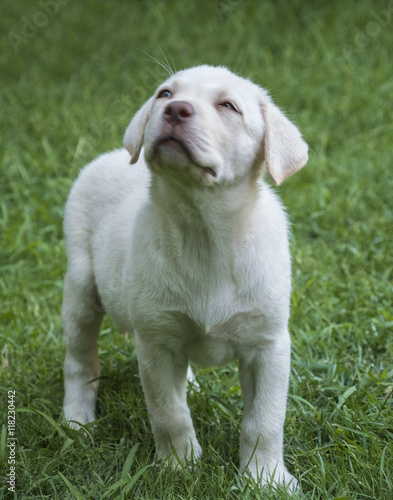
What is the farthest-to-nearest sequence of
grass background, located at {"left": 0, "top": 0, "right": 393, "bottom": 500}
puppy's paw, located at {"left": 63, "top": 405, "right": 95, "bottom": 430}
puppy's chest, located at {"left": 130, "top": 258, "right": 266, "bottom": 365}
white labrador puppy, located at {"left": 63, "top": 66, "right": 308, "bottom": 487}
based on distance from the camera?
puppy's paw, located at {"left": 63, "top": 405, "right": 95, "bottom": 430} < grass background, located at {"left": 0, "top": 0, "right": 393, "bottom": 500} < puppy's chest, located at {"left": 130, "top": 258, "right": 266, "bottom": 365} < white labrador puppy, located at {"left": 63, "top": 66, "right": 308, "bottom": 487}

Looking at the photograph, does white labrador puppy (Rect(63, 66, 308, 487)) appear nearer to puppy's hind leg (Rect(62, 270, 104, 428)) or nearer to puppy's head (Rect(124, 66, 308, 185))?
puppy's head (Rect(124, 66, 308, 185))

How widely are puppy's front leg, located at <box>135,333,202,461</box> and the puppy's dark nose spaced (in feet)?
3.42

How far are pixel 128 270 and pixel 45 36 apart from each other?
645 centimetres

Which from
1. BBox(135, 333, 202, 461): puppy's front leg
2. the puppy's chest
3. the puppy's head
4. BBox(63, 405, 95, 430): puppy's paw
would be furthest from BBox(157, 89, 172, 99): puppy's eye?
BBox(63, 405, 95, 430): puppy's paw

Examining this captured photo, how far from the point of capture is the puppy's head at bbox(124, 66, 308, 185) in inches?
109

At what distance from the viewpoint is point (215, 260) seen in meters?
3.16

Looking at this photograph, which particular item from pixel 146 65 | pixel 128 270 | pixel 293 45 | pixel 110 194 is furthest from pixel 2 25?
pixel 128 270

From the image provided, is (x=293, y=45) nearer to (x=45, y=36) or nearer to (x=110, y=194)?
(x=45, y=36)

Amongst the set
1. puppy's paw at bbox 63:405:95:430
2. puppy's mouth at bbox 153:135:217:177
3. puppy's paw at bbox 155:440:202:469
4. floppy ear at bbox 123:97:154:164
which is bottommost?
puppy's paw at bbox 63:405:95:430

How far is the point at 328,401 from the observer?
3.73m

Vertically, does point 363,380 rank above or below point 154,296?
below

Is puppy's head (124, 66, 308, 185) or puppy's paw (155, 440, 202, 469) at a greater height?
puppy's head (124, 66, 308, 185)

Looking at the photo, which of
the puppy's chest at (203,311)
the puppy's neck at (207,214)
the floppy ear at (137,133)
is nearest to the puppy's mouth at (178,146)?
the puppy's neck at (207,214)

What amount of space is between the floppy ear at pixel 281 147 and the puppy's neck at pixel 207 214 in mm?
164
